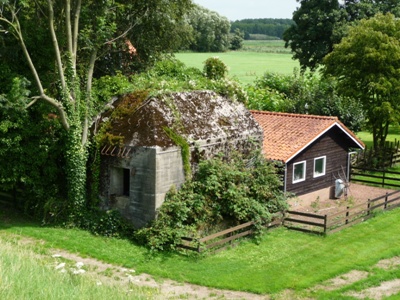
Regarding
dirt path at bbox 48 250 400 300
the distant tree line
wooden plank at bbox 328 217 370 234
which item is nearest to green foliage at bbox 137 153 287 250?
wooden plank at bbox 328 217 370 234

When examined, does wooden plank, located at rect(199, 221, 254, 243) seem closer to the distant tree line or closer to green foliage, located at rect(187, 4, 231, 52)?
green foliage, located at rect(187, 4, 231, 52)

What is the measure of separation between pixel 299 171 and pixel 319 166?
1943mm

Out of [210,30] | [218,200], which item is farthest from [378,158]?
[210,30]

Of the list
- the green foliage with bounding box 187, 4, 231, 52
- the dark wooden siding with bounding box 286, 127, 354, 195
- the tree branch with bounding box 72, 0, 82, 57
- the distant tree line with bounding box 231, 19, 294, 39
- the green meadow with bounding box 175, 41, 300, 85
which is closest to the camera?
the tree branch with bounding box 72, 0, 82, 57

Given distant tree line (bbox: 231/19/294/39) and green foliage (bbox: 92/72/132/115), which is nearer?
green foliage (bbox: 92/72/132/115)

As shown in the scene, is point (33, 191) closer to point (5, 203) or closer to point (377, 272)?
point (5, 203)

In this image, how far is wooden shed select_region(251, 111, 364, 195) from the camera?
84.1ft

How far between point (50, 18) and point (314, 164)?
13.3 m

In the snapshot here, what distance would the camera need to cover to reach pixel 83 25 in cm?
2355

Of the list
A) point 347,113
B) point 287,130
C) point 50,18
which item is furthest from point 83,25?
point 347,113

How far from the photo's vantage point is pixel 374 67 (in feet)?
117

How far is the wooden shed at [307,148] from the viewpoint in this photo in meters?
25.6

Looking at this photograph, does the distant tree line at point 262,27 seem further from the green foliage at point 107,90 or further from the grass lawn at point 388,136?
the green foliage at point 107,90

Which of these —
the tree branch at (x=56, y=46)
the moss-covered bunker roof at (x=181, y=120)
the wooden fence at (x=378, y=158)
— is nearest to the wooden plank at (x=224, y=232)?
the moss-covered bunker roof at (x=181, y=120)
